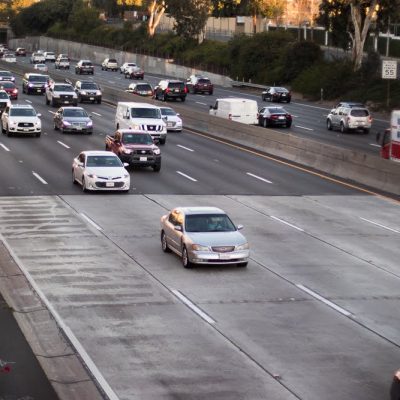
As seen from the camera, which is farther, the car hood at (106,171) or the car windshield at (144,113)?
the car windshield at (144,113)

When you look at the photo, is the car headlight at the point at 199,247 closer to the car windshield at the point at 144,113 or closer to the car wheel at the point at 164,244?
the car wheel at the point at 164,244

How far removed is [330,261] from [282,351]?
28.9ft

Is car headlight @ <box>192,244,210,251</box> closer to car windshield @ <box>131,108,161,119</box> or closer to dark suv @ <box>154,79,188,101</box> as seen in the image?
car windshield @ <box>131,108,161,119</box>

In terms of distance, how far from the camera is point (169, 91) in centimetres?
8525

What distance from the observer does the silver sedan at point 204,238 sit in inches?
1024

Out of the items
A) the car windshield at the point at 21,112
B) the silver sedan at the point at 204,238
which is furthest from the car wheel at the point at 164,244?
the car windshield at the point at 21,112

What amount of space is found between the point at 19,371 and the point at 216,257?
364 inches

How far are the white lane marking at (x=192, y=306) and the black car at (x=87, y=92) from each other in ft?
188

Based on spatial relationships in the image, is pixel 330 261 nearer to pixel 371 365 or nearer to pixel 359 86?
pixel 371 365

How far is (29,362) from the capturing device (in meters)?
18.1

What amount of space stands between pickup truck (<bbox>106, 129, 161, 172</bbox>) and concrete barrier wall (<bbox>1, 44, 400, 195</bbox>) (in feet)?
23.1

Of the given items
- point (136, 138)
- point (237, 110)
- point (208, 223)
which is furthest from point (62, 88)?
point (208, 223)

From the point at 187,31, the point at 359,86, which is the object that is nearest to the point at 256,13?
the point at 187,31

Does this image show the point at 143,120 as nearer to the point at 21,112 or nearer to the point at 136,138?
the point at 21,112
